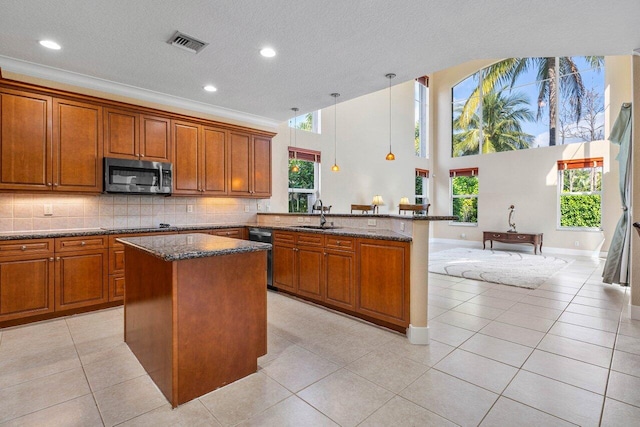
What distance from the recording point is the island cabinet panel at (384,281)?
2.80m

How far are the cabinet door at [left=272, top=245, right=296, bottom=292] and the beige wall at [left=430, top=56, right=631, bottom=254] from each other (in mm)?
7052

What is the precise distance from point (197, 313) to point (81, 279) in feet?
7.68

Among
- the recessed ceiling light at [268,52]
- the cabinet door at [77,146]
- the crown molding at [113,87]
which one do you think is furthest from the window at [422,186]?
the cabinet door at [77,146]

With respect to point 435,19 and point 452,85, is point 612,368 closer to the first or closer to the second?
point 435,19

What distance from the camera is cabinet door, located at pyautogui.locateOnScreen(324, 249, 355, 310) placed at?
3227mm

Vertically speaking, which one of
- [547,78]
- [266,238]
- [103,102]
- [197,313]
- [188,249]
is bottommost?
[197,313]

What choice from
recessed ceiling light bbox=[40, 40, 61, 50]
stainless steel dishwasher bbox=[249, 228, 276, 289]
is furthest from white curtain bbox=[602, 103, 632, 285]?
recessed ceiling light bbox=[40, 40, 61, 50]

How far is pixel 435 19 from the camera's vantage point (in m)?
2.64

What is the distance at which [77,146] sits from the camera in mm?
3633

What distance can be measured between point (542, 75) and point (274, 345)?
9.52 metres

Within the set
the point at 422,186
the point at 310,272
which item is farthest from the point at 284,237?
the point at 422,186

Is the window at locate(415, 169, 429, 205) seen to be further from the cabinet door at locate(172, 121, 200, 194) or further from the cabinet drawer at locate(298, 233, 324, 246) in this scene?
the cabinet door at locate(172, 121, 200, 194)

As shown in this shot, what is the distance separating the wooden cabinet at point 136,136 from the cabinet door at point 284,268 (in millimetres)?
2024

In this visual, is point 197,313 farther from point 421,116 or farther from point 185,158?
point 421,116
